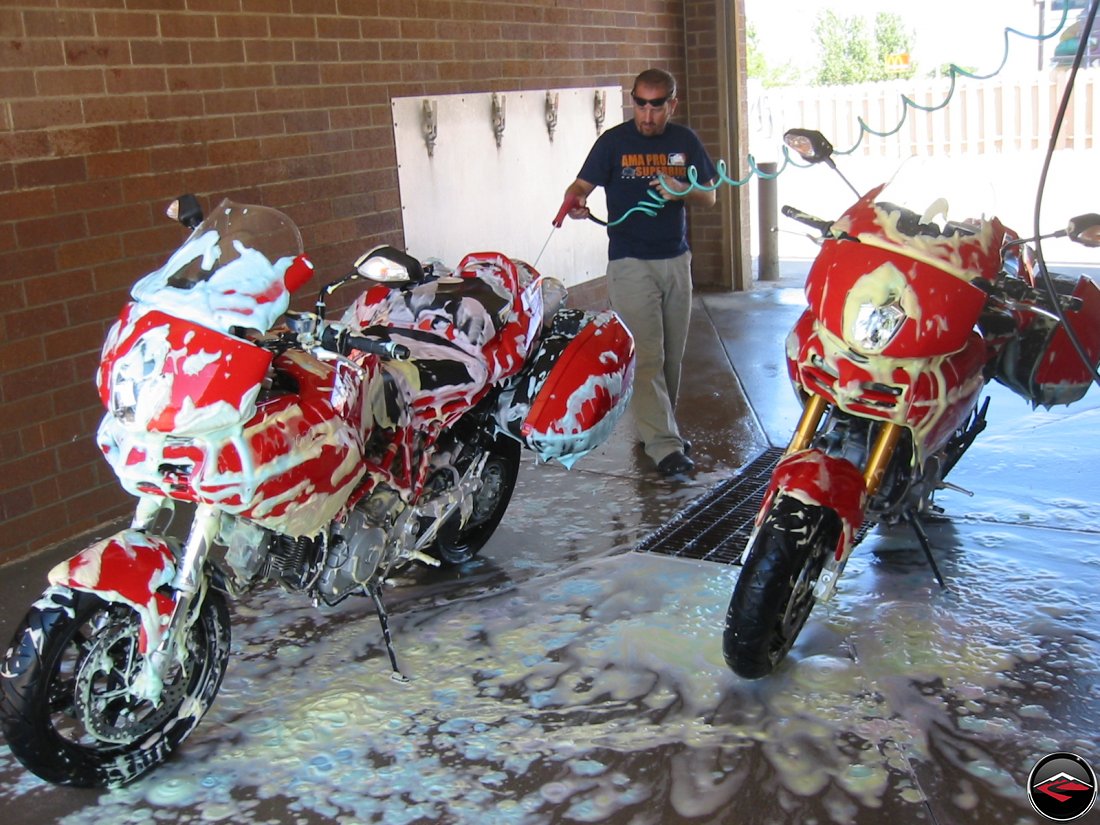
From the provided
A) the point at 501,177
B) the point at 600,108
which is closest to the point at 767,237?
the point at 600,108

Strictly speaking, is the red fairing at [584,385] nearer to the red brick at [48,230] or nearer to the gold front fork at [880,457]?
the gold front fork at [880,457]

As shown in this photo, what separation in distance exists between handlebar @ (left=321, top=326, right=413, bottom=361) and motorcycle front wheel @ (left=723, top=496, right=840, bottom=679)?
3.59 ft

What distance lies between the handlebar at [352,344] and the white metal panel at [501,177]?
147 inches

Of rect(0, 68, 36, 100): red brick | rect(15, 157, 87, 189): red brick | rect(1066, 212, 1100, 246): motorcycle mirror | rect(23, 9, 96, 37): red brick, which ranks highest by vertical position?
rect(23, 9, 96, 37): red brick

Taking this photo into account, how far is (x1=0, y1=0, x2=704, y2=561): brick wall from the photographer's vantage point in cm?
433

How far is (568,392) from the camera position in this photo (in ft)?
12.7

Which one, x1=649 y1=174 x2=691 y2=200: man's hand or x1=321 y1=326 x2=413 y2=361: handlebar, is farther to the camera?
x1=649 y1=174 x2=691 y2=200: man's hand

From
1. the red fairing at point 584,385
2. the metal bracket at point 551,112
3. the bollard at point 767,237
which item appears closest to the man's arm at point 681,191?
the red fairing at point 584,385

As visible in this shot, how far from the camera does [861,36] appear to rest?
74.0 feet

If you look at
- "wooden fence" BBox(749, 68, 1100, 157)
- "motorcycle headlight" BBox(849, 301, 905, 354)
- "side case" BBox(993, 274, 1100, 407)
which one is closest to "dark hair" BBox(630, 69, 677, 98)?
"side case" BBox(993, 274, 1100, 407)

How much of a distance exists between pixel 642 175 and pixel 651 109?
0.29 m

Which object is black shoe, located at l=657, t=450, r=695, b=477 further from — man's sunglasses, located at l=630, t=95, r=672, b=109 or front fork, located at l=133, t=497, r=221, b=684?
front fork, located at l=133, t=497, r=221, b=684

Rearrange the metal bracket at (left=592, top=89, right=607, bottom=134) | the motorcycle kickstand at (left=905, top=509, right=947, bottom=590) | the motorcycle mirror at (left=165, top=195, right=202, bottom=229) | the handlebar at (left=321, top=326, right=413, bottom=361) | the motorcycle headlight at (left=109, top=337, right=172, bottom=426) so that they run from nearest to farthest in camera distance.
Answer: the motorcycle headlight at (left=109, top=337, right=172, bottom=426) < the handlebar at (left=321, top=326, right=413, bottom=361) < the motorcycle mirror at (left=165, top=195, right=202, bottom=229) < the motorcycle kickstand at (left=905, top=509, right=947, bottom=590) < the metal bracket at (left=592, top=89, right=607, bottom=134)

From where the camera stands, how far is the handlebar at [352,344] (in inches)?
108
